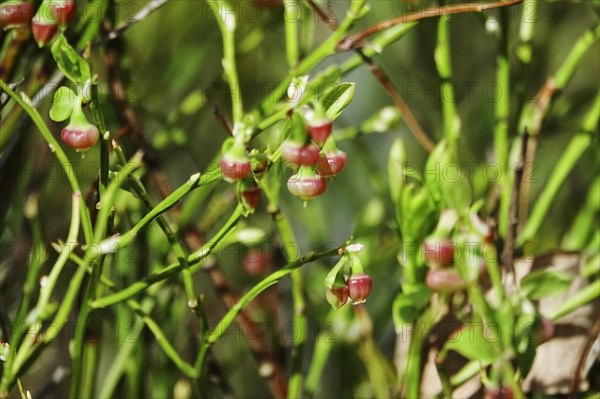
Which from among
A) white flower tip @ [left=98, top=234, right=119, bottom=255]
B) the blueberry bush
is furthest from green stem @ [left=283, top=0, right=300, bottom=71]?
white flower tip @ [left=98, top=234, right=119, bottom=255]

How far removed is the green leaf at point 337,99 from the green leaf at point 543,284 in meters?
0.24

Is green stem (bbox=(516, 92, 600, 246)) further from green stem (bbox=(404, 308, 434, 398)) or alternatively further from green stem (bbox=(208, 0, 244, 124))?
green stem (bbox=(208, 0, 244, 124))

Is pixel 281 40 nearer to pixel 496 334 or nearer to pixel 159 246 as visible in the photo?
pixel 159 246

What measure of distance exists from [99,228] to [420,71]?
0.68m

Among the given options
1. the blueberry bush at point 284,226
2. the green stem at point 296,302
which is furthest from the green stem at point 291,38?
the green stem at point 296,302

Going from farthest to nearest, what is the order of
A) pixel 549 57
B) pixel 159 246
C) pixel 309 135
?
pixel 549 57 → pixel 159 246 → pixel 309 135

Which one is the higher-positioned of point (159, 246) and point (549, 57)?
point (159, 246)

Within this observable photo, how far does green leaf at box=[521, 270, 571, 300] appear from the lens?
635mm

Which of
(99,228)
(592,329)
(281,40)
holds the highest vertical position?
(99,228)

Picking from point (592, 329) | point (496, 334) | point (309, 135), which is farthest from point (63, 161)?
point (592, 329)

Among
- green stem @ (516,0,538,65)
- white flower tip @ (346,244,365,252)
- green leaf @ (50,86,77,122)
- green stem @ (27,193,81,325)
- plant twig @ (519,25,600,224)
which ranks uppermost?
green leaf @ (50,86,77,122)

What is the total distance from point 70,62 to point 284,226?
0.19m

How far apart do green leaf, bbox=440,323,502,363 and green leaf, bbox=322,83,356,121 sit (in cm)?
20

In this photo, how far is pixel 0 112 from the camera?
62cm
